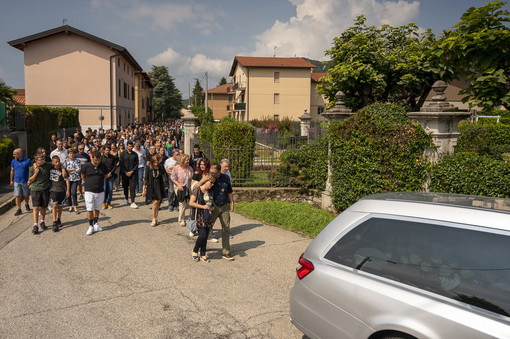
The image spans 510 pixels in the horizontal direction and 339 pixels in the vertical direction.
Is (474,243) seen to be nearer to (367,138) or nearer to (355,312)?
(355,312)

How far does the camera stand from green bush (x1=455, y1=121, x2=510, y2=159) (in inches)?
417

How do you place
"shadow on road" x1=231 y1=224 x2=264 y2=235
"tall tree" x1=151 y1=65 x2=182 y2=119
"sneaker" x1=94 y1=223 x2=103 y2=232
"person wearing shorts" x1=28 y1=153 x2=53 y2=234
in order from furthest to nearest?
1. "tall tree" x1=151 y1=65 x2=182 y2=119
2. "shadow on road" x1=231 y1=224 x2=264 y2=235
3. "sneaker" x1=94 y1=223 x2=103 y2=232
4. "person wearing shorts" x1=28 y1=153 x2=53 y2=234

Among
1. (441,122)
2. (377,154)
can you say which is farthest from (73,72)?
(441,122)

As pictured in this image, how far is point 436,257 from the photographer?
9.02 feet

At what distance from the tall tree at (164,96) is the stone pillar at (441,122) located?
253 ft

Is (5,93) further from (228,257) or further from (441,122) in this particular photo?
(441,122)

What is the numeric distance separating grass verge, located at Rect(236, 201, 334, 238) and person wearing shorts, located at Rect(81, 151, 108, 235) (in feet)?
12.6

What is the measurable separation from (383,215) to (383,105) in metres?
6.39

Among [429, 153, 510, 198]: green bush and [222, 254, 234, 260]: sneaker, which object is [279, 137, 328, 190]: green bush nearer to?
[429, 153, 510, 198]: green bush

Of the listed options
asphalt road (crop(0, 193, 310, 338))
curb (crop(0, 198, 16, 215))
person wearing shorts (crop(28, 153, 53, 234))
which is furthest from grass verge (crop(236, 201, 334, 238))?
curb (crop(0, 198, 16, 215))

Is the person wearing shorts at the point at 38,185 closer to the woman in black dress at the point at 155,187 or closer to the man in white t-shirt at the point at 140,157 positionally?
the woman in black dress at the point at 155,187

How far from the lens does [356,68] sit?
13242mm

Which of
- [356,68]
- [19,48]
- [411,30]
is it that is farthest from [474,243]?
[19,48]

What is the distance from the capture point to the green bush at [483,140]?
1058 cm
